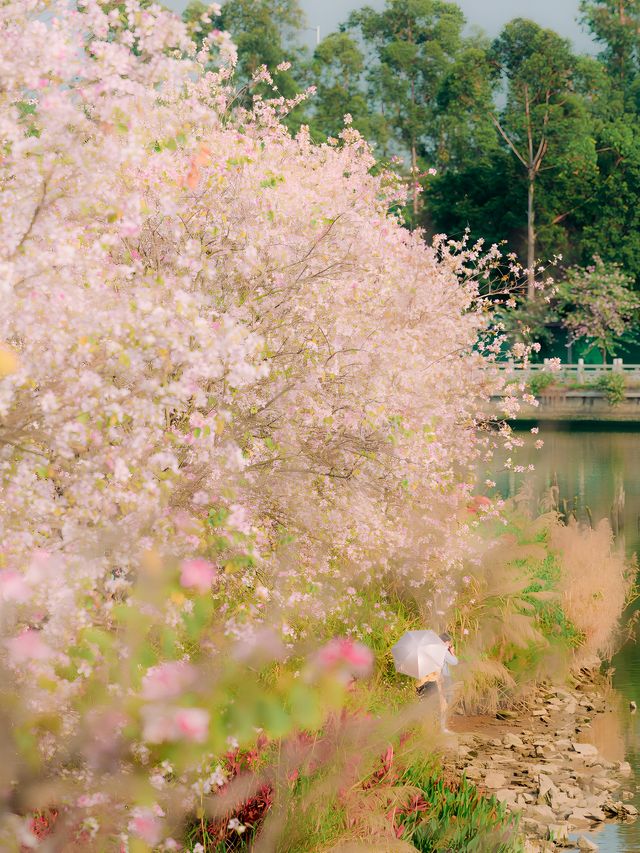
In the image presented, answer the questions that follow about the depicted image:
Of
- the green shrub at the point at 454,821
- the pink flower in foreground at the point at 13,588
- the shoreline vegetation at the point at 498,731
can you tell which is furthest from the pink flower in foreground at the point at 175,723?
the green shrub at the point at 454,821

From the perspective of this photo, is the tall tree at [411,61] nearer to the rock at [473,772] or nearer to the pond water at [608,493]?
the pond water at [608,493]

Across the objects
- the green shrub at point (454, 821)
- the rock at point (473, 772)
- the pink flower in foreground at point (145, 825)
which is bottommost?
the rock at point (473, 772)

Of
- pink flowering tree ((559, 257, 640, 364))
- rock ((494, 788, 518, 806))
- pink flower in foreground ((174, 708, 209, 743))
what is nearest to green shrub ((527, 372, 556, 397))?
pink flowering tree ((559, 257, 640, 364))

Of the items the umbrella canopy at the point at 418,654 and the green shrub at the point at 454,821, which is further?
the umbrella canopy at the point at 418,654

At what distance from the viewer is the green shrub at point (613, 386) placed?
54812 millimetres

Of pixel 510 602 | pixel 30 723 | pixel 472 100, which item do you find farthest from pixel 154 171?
pixel 472 100

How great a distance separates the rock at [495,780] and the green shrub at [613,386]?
4415 centimetres

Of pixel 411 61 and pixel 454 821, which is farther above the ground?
pixel 411 61

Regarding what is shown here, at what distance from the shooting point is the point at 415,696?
1276cm

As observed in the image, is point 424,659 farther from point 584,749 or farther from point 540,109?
point 540,109

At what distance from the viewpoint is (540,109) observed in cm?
6066

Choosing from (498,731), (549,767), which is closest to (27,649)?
(549,767)

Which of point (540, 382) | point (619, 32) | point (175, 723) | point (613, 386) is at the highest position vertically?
point (619, 32)

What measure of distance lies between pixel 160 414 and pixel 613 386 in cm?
4983
